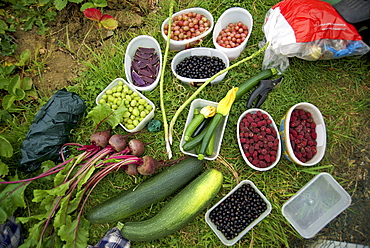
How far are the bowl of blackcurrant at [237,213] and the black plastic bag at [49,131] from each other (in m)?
1.58

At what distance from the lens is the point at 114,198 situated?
7.52ft

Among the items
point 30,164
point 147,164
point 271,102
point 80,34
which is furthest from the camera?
point 80,34

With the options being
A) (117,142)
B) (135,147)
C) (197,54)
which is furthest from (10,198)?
(197,54)

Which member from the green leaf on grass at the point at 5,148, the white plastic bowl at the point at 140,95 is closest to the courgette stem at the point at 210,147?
the white plastic bowl at the point at 140,95

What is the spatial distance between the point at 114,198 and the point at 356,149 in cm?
246

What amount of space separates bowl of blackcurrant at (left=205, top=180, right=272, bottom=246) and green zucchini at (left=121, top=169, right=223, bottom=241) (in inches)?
6.9

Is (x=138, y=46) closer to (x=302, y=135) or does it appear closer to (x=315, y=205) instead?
(x=302, y=135)

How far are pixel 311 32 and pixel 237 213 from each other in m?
1.76

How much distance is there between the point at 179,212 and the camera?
215cm

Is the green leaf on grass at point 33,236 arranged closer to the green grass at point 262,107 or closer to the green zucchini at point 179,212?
the green grass at point 262,107

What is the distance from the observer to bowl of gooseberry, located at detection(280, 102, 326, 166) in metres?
2.26

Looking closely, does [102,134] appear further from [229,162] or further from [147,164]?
[229,162]

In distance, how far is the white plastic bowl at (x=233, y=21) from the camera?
247 cm

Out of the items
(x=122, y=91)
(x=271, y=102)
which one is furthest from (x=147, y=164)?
(x=271, y=102)
